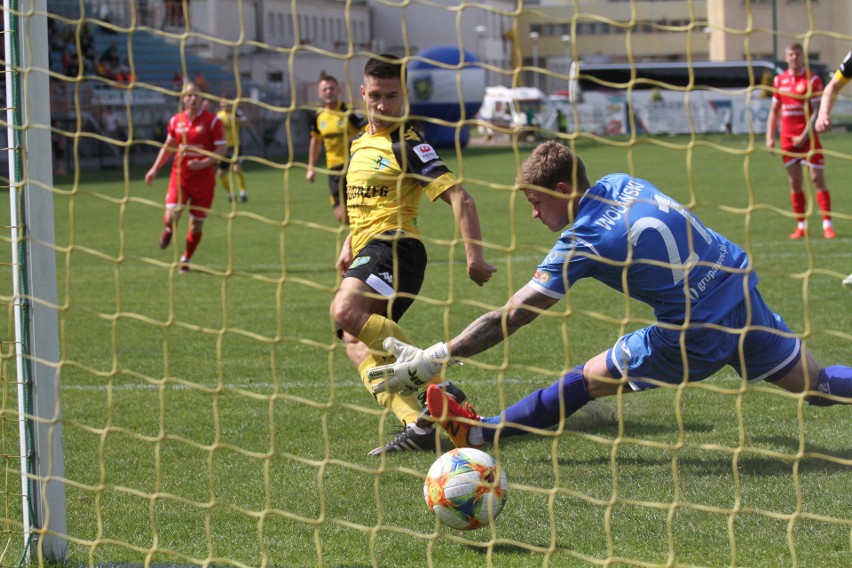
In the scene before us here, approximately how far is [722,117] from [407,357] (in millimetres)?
36841

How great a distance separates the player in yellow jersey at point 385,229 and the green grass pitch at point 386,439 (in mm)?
208

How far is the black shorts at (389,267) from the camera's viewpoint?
4.94 metres

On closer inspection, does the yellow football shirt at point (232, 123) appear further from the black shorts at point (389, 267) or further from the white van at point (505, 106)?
the white van at point (505, 106)

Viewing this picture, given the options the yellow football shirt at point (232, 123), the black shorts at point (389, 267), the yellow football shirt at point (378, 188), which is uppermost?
the yellow football shirt at point (232, 123)

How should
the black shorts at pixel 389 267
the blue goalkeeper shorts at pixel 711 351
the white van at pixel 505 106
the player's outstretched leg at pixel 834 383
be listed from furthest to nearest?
the white van at pixel 505 106
the black shorts at pixel 389 267
the player's outstretched leg at pixel 834 383
the blue goalkeeper shorts at pixel 711 351

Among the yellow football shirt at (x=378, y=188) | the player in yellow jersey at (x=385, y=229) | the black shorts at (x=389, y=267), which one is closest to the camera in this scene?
the player in yellow jersey at (x=385, y=229)

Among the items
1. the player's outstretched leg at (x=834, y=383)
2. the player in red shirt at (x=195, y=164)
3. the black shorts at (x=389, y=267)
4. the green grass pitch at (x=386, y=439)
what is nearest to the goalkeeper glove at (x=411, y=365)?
the green grass pitch at (x=386, y=439)

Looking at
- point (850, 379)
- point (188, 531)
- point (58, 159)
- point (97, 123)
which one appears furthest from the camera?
point (97, 123)

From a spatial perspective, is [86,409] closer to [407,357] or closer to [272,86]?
[407,357]

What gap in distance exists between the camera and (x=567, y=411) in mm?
4742

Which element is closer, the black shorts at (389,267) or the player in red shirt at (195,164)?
the black shorts at (389,267)

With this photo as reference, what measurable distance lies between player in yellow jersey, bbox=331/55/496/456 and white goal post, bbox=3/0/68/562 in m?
1.34

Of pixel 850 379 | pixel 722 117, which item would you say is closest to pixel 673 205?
pixel 850 379

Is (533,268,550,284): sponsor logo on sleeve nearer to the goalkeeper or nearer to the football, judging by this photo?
the goalkeeper
